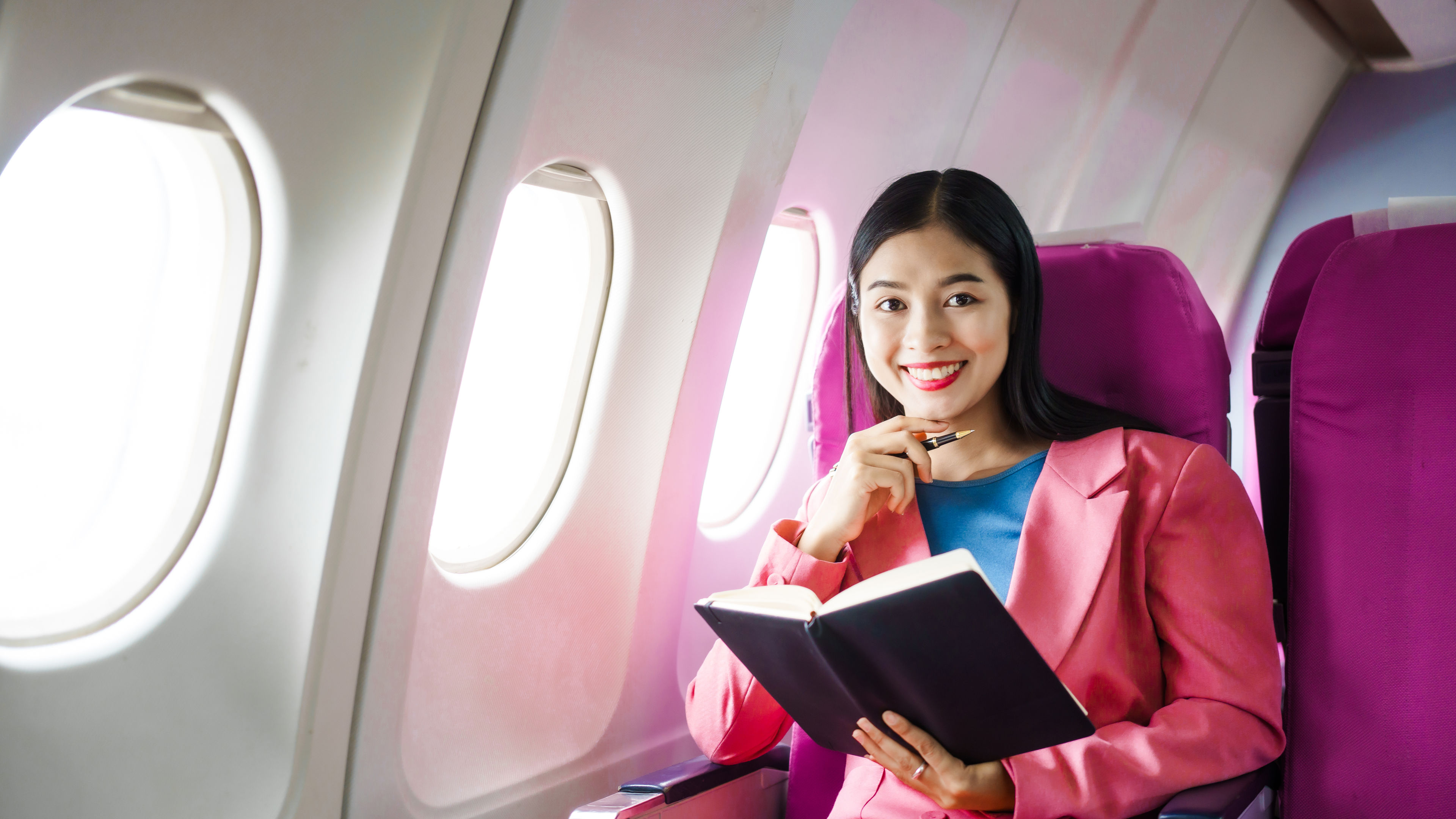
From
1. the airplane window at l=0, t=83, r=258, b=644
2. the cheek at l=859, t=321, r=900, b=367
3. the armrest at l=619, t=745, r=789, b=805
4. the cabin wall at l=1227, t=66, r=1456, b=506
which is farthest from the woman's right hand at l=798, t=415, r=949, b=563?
the cabin wall at l=1227, t=66, r=1456, b=506

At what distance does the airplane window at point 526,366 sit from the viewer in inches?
88.4

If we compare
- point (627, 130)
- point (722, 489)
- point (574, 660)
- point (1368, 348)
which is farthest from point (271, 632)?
point (1368, 348)

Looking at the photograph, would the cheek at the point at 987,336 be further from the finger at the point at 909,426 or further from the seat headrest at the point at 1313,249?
the seat headrest at the point at 1313,249

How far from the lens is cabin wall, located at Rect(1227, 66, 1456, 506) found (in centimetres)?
457

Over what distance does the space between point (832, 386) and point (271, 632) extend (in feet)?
4.03

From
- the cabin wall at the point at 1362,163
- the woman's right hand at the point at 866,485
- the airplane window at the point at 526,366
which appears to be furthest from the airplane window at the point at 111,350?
the cabin wall at the point at 1362,163

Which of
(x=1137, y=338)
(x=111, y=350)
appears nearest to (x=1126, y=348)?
(x=1137, y=338)

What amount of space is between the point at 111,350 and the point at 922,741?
1.59 meters

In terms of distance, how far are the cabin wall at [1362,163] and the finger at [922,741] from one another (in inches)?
130

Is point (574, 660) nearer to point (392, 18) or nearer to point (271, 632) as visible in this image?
point (271, 632)

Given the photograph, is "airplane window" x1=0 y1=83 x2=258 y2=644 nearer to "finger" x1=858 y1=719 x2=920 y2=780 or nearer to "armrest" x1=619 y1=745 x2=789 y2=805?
"armrest" x1=619 y1=745 x2=789 y2=805

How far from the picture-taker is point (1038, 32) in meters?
3.35

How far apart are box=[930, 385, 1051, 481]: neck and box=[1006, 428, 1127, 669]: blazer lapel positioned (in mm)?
151

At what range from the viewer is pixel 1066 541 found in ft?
5.49
